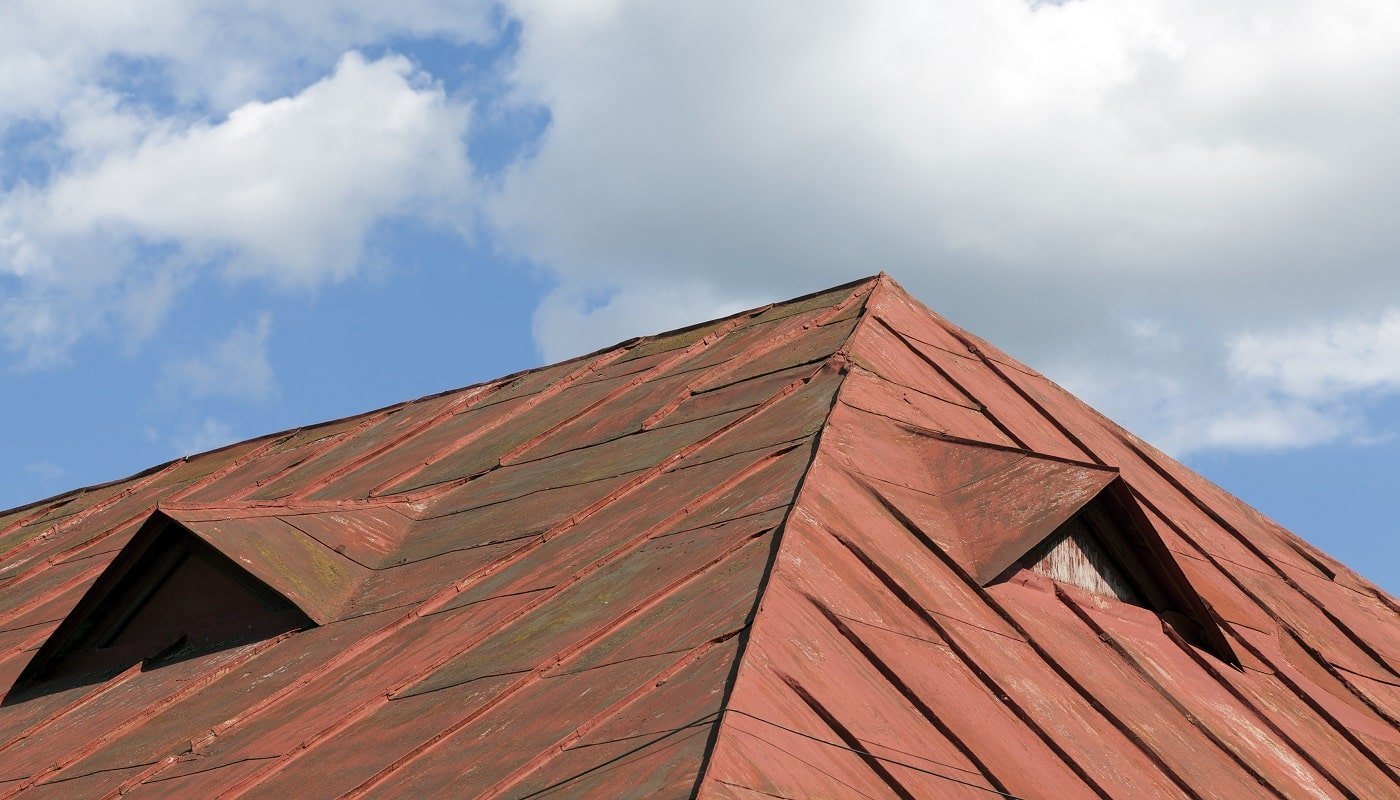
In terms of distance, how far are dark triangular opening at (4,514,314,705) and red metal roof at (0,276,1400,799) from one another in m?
0.24

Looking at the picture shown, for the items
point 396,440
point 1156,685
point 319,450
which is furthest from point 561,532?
point 319,450

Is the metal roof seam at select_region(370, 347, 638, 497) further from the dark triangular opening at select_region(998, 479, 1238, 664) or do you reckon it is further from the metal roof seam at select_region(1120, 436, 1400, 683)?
the dark triangular opening at select_region(998, 479, 1238, 664)

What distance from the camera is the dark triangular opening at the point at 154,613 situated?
14.0 meters

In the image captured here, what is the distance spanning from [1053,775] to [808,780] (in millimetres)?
2054

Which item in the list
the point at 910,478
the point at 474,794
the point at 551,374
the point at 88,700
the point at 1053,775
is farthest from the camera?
the point at 551,374

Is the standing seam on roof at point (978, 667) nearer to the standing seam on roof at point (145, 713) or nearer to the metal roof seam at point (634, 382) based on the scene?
the standing seam on roof at point (145, 713)

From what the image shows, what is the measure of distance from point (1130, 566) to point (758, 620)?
4.79 metres

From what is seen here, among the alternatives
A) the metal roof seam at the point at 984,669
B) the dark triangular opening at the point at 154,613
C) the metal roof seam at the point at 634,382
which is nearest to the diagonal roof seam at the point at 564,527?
the metal roof seam at the point at 984,669

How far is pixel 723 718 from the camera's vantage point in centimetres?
808

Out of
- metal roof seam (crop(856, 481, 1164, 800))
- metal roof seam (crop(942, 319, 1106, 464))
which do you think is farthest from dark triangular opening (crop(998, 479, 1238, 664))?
metal roof seam (crop(942, 319, 1106, 464))

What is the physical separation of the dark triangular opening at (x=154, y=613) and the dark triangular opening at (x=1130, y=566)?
6135 mm

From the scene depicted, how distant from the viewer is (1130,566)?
42.9 feet

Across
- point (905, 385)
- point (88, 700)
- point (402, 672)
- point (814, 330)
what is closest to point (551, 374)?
point (814, 330)

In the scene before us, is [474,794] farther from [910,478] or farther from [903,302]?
[903,302]
